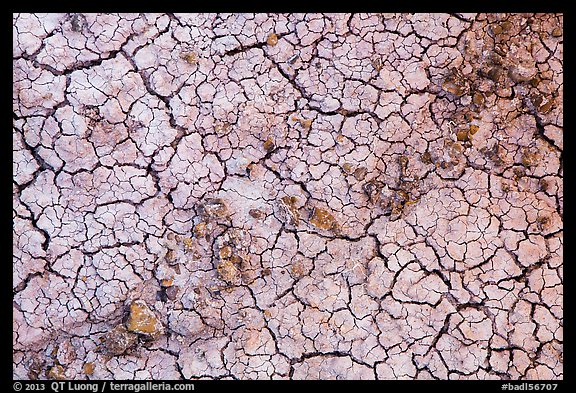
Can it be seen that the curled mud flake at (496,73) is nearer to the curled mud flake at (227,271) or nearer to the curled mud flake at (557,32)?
the curled mud flake at (557,32)

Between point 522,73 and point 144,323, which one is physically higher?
point 522,73

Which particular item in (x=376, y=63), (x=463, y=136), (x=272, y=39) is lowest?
(x=463, y=136)

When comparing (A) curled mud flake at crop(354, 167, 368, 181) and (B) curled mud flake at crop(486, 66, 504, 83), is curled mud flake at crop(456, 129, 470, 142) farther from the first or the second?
(A) curled mud flake at crop(354, 167, 368, 181)

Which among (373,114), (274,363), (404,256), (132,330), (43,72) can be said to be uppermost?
(43,72)

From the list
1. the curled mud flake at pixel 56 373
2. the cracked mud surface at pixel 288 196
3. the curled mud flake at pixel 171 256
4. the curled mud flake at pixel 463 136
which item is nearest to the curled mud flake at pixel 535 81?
the cracked mud surface at pixel 288 196

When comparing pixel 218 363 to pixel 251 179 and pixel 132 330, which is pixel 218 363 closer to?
pixel 132 330

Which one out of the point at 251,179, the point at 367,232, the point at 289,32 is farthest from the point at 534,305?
the point at 289,32

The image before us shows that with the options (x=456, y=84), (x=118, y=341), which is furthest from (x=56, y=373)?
(x=456, y=84)

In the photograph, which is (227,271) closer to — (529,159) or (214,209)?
(214,209)
